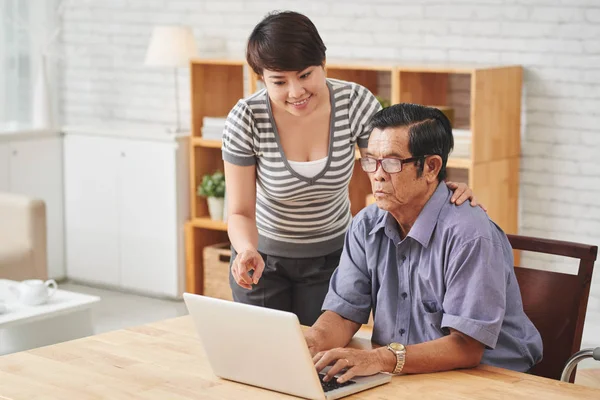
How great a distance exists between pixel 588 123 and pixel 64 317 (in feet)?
7.51

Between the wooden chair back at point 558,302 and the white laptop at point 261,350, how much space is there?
22.3 inches

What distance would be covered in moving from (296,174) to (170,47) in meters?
2.73

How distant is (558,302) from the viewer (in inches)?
92.2

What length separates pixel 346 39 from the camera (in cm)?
498

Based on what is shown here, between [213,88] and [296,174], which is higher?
[213,88]

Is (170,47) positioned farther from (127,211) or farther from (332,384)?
(332,384)

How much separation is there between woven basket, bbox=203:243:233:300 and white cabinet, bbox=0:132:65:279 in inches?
41.0

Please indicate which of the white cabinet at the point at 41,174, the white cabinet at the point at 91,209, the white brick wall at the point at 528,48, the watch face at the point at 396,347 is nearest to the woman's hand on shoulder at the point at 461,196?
the watch face at the point at 396,347

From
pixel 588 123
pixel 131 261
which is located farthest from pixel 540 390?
pixel 131 261

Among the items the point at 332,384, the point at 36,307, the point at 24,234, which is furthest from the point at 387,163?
the point at 24,234

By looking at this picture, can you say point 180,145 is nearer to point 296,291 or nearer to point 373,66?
point 373,66

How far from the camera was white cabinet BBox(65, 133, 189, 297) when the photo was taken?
17.2 feet

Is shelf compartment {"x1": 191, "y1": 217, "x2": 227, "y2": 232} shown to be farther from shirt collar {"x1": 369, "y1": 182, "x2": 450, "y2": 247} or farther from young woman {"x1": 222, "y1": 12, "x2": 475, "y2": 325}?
shirt collar {"x1": 369, "y1": 182, "x2": 450, "y2": 247}

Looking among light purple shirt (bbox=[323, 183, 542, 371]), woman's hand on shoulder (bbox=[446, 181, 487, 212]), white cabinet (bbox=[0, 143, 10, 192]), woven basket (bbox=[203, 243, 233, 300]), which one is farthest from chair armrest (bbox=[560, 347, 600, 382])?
white cabinet (bbox=[0, 143, 10, 192])
